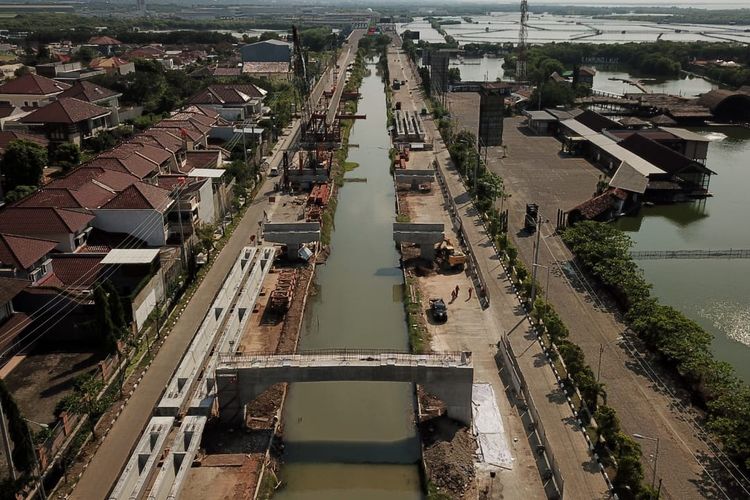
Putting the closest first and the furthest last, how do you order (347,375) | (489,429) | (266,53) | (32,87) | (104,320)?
1. (489,429)
2. (347,375)
3. (104,320)
4. (32,87)
5. (266,53)

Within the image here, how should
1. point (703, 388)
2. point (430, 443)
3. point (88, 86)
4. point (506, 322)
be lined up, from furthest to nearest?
1. point (88, 86)
2. point (506, 322)
3. point (703, 388)
4. point (430, 443)

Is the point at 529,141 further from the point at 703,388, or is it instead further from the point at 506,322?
the point at 703,388

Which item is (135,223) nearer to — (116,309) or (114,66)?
(116,309)

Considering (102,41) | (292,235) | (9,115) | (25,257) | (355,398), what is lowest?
(355,398)

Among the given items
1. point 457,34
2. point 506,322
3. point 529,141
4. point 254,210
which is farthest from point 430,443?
point 457,34

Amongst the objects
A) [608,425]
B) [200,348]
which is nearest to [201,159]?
[200,348]

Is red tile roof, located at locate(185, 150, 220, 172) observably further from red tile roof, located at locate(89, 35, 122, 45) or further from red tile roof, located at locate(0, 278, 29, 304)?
red tile roof, located at locate(89, 35, 122, 45)

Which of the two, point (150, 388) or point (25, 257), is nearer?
point (150, 388)
